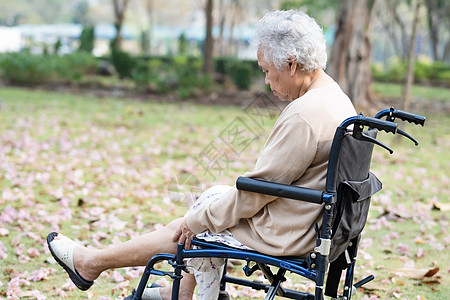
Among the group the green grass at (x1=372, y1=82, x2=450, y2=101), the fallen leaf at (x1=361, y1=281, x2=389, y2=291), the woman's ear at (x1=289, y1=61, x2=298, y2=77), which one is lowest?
the green grass at (x1=372, y1=82, x2=450, y2=101)

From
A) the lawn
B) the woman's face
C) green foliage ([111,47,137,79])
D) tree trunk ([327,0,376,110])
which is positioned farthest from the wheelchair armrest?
green foliage ([111,47,137,79])

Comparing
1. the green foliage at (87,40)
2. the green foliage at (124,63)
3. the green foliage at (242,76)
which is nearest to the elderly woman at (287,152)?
the green foliage at (242,76)

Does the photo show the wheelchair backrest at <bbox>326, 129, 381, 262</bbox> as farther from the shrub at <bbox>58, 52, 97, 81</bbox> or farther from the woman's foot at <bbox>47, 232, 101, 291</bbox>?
the shrub at <bbox>58, 52, 97, 81</bbox>

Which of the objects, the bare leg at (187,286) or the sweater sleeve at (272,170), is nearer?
the sweater sleeve at (272,170)

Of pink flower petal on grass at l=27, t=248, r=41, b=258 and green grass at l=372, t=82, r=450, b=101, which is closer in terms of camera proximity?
pink flower petal on grass at l=27, t=248, r=41, b=258

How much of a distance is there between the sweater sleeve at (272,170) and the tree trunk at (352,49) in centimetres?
887

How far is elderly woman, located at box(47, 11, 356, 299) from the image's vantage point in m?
2.11

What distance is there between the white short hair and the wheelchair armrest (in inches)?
18.7

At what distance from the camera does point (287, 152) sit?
209 cm

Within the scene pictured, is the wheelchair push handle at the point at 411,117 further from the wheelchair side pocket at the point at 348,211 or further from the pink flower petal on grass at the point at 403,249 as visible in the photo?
the pink flower petal on grass at the point at 403,249

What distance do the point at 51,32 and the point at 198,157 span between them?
44.9 m

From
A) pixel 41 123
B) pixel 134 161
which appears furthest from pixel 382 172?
pixel 41 123

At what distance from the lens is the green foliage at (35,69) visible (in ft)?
47.2

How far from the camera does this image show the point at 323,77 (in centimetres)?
234
